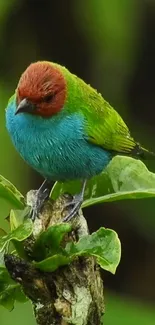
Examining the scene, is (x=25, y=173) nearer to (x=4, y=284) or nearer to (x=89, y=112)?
(x=89, y=112)

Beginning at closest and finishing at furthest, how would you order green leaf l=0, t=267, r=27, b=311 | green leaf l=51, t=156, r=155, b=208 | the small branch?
the small branch, green leaf l=0, t=267, r=27, b=311, green leaf l=51, t=156, r=155, b=208

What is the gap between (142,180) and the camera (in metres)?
3.59

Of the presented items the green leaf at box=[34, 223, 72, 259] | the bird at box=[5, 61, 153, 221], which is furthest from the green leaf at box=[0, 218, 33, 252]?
the bird at box=[5, 61, 153, 221]

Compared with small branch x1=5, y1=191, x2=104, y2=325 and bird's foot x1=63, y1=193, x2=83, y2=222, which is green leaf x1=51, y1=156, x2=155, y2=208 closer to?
bird's foot x1=63, y1=193, x2=83, y2=222

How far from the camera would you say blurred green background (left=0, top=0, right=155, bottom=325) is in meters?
5.55

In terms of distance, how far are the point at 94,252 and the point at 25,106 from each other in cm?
80

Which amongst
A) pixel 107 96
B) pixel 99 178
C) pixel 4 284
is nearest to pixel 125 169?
pixel 99 178

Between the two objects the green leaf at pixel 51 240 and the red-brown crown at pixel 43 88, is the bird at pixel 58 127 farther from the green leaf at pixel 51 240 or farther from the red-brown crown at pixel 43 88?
the green leaf at pixel 51 240

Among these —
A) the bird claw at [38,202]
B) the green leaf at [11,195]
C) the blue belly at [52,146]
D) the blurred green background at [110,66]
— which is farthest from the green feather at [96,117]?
the blurred green background at [110,66]

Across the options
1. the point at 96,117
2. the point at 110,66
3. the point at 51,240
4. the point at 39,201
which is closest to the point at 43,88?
the point at 39,201

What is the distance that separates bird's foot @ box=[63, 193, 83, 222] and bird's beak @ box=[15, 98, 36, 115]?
365 millimetres

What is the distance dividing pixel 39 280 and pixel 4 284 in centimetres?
20

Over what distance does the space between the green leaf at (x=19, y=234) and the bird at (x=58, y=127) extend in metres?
0.42

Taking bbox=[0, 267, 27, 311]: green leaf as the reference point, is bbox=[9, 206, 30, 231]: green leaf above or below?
above
